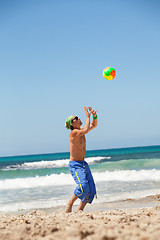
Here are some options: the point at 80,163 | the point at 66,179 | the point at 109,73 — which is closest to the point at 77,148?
the point at 80,163

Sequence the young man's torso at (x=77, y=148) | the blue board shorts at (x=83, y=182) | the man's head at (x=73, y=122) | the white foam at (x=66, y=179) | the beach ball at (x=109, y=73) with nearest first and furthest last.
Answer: the blue board shorts at (x=83, y=182) → the young man's torso at (x=77, y=148) → the man's head at (x=73, y=122) → the beach ball at (x=109, y=73) → the white foam at (x=66, y=179)

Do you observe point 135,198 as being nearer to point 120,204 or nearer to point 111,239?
point 120,204

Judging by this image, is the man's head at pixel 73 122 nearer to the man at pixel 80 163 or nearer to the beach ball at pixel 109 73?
the man at pixel 80 163

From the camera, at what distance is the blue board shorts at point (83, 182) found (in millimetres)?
4504

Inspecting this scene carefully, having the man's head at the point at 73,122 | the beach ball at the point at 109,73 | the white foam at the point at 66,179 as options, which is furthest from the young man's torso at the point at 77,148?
the white foam at the point at 66,179

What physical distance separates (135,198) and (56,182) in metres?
4.98

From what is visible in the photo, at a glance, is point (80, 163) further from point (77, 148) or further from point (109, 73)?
point (109, 73)

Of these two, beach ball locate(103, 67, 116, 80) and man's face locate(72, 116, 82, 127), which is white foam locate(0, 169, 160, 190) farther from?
man's face locate(72, 116, 82, 127)

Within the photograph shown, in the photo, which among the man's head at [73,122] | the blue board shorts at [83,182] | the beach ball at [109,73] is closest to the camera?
the blue board shorts at [83,182]

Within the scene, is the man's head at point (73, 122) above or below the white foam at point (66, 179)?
above

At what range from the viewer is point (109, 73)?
237 inches

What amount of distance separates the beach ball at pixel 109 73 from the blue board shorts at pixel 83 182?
92.6 inches

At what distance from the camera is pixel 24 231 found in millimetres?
2689

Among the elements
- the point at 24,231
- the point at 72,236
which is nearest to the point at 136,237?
the point at 72,236
